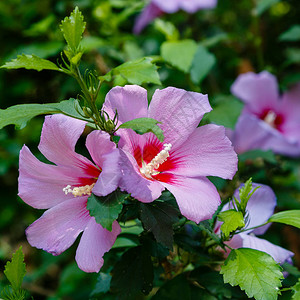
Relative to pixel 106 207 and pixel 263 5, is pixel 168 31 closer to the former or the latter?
pixel 263 5

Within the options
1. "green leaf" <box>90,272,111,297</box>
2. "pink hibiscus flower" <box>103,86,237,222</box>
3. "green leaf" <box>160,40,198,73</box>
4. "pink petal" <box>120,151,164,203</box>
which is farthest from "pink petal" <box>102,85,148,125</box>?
"green leaf" <box>160,40,198,73</box>

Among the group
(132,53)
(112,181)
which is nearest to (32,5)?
(132,53)

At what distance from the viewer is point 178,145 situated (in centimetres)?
86

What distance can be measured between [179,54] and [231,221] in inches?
30.7

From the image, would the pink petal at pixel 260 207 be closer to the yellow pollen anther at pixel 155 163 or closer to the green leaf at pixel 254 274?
the green leaf at pixel 254 274

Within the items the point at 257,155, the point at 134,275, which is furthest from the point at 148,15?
the point at 134,275

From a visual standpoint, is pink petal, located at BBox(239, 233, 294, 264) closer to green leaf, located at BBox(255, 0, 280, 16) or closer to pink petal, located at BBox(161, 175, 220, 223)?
pink petal, located at BBox(161, 175, 220, 223)

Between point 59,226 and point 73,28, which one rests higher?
point 73,28

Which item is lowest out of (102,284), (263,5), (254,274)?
(102,284)

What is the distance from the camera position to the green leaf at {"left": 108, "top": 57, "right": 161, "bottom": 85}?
35.6 inches

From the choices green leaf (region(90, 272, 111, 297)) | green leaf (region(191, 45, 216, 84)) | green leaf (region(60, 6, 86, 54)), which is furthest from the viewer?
green leaf (region(191, 45, 216, 84))

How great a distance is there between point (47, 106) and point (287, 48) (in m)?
1.62

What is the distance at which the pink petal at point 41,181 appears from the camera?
821 mm

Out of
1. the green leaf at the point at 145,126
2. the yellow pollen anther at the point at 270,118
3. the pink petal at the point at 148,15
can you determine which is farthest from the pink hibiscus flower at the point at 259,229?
the pink petal at the point at 148,15
